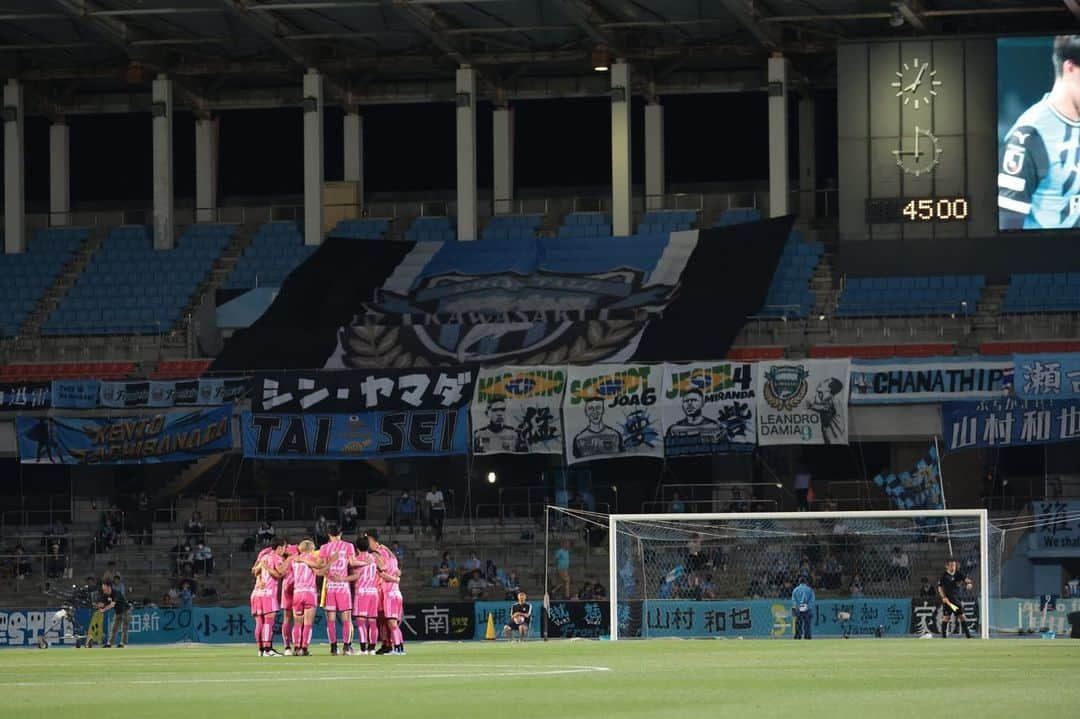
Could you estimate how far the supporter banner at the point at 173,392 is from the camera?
4572 centimetres

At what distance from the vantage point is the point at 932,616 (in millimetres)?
37531

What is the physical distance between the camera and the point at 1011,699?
48.1 ft

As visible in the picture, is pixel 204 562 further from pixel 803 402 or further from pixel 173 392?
pixel 803 402

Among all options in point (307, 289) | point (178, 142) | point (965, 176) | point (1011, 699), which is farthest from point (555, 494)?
point (1011, 699)

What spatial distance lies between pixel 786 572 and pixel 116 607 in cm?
1331

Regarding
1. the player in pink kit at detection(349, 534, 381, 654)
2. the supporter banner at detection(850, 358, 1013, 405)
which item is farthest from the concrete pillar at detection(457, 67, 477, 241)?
the player in pink kit at detection(349, 534, 381, 654)

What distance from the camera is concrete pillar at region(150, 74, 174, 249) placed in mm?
56375

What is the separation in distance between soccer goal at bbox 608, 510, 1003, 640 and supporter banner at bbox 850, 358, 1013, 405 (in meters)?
3.13

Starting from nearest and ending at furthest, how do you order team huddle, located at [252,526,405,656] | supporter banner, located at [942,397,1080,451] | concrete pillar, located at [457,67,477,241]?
team huddle, located at [252,526,405,656], supporter banner, located at [942,397,1080,451], concrete pillar, located at [457,67,477,241]

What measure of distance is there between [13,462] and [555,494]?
16458 millimetres

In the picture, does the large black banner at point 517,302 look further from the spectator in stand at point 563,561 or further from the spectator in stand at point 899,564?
the spectator in stand at point 899,564

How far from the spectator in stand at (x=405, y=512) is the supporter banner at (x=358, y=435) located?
94.7 inches

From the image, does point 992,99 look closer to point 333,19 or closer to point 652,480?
point 652,480

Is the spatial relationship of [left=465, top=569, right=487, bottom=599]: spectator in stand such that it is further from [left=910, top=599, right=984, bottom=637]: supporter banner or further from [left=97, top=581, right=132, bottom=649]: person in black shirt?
[left=910, top=599, right=984, bottom=637]: supporter banner
